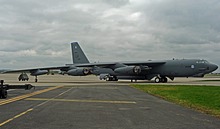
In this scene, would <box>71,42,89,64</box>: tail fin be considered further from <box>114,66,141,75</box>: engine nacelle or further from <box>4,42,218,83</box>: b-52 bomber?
<box>114,66,141,75</box>: engine nacelle

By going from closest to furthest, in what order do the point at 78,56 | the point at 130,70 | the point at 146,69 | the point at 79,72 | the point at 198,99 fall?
1. the point at 198,99
2. the point at 130,70
3. the point at 146,69
4. the point at 79,72
5. the point at 78,56

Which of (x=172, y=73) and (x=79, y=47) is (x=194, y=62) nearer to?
(x=172, y=73)

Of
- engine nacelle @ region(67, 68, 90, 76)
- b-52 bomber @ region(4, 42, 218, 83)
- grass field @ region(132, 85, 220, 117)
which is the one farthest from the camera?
engine nacelle @ region(67, 68, 90, 76)

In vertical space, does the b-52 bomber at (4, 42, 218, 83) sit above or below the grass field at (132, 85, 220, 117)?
above

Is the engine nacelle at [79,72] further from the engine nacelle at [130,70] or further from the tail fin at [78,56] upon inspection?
the tail fin at [78,56]

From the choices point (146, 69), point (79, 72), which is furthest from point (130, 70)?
point (79, 72)

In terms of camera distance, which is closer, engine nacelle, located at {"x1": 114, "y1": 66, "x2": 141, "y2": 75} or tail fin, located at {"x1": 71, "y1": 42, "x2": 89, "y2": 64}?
engine nacelle, located at {"x1": 114, "y1": 66, "x2": 141, "y2": 75}

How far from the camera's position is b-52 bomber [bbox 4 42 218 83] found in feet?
139

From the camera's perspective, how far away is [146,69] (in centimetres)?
4628

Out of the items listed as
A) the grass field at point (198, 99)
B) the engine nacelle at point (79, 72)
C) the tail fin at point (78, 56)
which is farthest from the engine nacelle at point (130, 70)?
the grass field at point (198, 99)

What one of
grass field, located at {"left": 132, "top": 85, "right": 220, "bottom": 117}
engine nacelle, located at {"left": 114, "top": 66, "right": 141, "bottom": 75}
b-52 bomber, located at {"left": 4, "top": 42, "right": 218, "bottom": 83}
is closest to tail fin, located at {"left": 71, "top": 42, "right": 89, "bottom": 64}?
b-52 bomber, located at {"left": 4, "top": 42, "right": 218, "bottom": 83}

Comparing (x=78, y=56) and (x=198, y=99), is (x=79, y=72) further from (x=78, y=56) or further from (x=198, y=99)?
(x=198, y=99)

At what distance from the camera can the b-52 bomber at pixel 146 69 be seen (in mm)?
42469

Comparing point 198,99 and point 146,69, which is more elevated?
point 146,69
